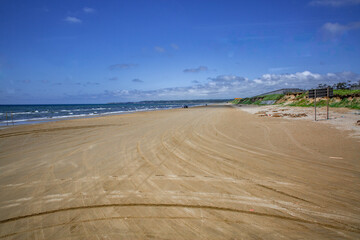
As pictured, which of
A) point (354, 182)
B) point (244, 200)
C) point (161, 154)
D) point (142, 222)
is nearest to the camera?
point (142, 222)

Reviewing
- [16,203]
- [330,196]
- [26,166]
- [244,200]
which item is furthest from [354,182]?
[26,166]

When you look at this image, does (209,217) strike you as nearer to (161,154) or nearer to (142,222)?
(142,222)

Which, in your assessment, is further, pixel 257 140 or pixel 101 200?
pixel 257 140

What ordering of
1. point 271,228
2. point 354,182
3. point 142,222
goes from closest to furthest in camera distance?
point 271,228 → point 142,222 → point 354,182

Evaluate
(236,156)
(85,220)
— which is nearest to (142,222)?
(85,220)

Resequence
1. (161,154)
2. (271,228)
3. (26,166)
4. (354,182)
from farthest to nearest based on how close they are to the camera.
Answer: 1. (161,154)
2. (26,166)
3. (354,182)
4. (271,228)

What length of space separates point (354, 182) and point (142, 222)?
3734mm

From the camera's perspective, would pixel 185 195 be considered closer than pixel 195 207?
No

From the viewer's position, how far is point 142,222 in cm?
244

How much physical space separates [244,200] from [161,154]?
3.08m

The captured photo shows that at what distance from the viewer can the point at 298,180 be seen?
3.50 m

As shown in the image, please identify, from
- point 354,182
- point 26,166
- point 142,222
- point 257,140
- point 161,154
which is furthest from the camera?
point 257,140

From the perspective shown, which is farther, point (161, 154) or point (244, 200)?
point (161, 154)

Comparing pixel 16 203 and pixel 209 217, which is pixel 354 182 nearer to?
pixel 209 217
